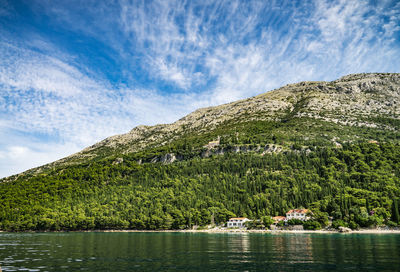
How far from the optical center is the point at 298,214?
422ft

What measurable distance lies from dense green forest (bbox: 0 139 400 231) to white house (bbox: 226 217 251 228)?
5.27 meters

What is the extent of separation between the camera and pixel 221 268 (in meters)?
30.0

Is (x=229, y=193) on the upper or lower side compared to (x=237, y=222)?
upper

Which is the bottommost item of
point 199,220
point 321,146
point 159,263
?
point 199,220

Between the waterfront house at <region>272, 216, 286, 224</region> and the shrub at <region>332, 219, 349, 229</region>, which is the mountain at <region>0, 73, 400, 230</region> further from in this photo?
the waterfront house at <region>272, 216, 286, 224</region>

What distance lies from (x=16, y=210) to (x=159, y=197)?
87874mm

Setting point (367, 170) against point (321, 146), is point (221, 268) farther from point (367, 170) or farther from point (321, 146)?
point (321, 146)

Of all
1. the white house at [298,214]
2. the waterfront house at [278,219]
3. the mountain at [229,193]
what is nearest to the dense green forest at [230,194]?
the mountain at [229,193]

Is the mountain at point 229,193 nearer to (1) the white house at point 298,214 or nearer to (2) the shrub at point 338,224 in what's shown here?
(2) the shrub at point 338,224

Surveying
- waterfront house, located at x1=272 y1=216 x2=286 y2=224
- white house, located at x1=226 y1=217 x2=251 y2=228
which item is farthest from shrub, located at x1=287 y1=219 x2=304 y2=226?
white house, located at x1=226 y1=217 x2=251 y2=228

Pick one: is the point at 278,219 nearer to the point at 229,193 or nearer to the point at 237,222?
the point at 237,222

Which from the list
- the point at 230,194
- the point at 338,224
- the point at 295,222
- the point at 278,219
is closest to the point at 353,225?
the point at 338,224

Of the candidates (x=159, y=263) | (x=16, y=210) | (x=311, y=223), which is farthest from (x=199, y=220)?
(x=16, y=210)

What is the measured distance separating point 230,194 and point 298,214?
43.1 m
